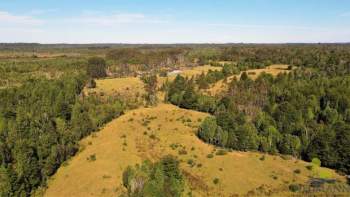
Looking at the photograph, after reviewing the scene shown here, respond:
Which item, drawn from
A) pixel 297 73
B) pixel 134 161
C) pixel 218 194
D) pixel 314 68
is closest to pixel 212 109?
pixel 134 161

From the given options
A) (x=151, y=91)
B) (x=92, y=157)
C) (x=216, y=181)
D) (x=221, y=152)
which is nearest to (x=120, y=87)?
(x=151, y=91)

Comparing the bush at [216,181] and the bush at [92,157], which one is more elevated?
the bush at [216,181]

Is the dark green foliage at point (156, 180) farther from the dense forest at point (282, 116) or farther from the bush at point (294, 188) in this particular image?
the dense forest at point (282, 116)

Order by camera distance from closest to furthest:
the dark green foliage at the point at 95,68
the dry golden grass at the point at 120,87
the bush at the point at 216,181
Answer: the bush at the point at 216,181, the dry golden grass at the point at 120,87, the dark green foliage at the point at 95,68

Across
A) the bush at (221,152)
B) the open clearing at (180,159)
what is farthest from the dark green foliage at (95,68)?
the bush at (221,152)

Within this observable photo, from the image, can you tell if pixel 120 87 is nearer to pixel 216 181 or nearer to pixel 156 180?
pixel 216 181

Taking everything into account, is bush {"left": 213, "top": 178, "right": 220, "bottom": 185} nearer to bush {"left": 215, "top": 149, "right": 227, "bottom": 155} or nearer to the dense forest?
bush {"left": 215, "top": 149, "right": 227, "bottom": 155}
